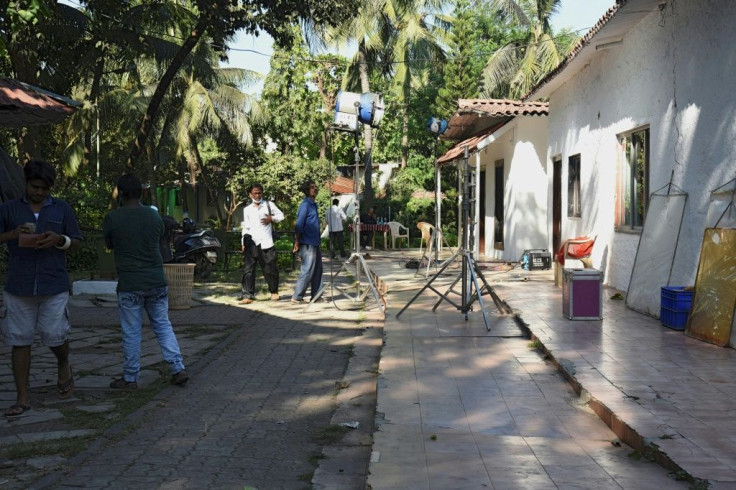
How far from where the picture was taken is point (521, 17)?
3297 cm

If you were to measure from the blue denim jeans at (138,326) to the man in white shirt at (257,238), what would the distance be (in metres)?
5.95

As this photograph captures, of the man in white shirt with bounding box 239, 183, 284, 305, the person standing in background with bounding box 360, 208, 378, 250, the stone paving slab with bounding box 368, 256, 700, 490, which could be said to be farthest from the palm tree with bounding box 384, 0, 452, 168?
the stone paving slab with bounding box 368, 256, 700, 490

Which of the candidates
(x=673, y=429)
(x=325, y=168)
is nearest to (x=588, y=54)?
(x=673, y=429)

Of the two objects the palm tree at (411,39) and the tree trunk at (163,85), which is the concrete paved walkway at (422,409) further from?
the palm tree at (411,39)

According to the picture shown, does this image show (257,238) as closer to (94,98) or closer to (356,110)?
(356,110)

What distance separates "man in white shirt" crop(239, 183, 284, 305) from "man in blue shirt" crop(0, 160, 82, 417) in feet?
21.6

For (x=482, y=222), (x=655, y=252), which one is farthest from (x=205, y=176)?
(x=655, y=252)

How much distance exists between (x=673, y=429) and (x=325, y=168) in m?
33.7

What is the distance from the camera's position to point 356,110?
11.0m

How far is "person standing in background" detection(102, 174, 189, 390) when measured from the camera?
6.76 meters

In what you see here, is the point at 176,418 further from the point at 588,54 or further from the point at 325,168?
the point at 325,168

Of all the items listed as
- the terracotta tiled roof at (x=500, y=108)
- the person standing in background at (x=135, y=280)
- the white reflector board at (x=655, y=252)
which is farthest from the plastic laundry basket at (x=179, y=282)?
the terracotta tiled roof at (x=500, y=108)

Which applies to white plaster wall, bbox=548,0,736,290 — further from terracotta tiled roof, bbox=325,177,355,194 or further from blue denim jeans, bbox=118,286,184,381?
terracotta tiled roof, bbox=325,177,355,194

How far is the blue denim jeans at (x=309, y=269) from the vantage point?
1249 centimetres
